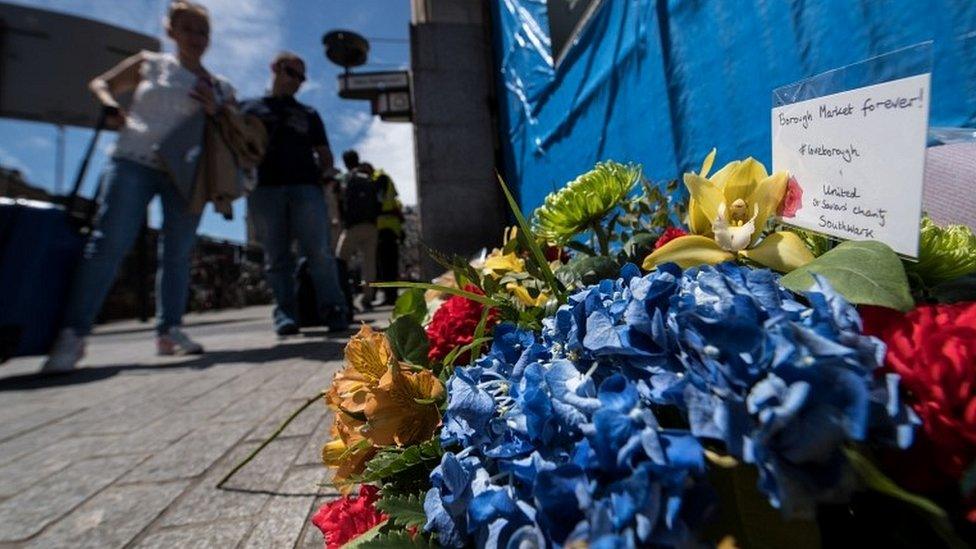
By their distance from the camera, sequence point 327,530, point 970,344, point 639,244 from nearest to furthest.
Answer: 1. point 970,344
2. point 327,530
3. point 639,244

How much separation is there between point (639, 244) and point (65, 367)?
4208 mm

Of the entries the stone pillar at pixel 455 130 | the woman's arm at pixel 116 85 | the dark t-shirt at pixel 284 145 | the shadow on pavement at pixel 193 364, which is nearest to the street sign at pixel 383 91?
the stone pillar at pixel 455 130

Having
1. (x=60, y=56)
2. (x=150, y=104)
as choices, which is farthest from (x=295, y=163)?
(x=60, y=56)

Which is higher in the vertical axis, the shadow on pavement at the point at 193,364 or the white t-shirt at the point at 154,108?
the white t-shirt at the point at 154,108

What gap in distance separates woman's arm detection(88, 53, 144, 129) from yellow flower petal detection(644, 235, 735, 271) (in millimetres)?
3743

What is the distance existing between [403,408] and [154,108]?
140 inches

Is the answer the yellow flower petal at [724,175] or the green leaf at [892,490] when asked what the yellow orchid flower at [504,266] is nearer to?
the yellow flower petal at [724,175]

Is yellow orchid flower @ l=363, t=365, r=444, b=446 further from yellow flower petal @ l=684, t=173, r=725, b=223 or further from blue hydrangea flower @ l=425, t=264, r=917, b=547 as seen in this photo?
yellow flower petal @ l=684, t=173, r=725, b=223

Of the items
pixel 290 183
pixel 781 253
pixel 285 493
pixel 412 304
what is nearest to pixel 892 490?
pixel 781 253

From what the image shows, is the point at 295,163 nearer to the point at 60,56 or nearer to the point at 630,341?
the point at 630,341

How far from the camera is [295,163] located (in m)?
3.87

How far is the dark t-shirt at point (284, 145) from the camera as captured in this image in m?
3.85

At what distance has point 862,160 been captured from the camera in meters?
0.52

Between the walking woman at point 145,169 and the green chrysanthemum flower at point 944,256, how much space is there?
3807 millimetres
